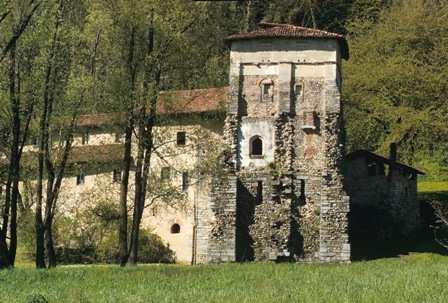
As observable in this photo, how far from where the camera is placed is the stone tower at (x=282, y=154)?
146 ft

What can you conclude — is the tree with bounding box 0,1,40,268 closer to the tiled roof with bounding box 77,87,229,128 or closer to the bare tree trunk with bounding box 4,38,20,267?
the bare tree trunk with bounding box 4,38,20,267

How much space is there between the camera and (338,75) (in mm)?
47031

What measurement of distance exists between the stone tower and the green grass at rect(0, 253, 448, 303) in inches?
412

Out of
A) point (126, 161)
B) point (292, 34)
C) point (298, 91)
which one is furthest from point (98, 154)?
point (292, 34)

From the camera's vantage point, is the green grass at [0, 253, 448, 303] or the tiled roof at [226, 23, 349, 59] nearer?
the green grass at [0, 253, 448, 303]

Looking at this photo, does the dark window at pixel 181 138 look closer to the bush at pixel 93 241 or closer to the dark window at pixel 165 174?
the dark window at pixel 165 174

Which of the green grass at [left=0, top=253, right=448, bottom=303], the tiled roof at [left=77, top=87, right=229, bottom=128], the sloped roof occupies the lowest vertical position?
the green grass at [left=0, top=253, right=448, bottom=303]

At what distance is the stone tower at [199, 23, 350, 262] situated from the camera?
44469 mm

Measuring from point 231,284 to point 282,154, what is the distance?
62.5ft

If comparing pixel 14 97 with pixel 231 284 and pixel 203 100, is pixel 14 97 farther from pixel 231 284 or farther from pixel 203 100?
pixel 203 100

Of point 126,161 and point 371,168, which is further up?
point 371,168

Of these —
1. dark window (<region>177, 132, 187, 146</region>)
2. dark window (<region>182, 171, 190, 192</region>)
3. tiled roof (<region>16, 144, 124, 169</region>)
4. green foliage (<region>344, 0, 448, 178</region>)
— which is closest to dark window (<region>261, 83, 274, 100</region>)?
dark window (<region>177, 132, 187, 146</region>)

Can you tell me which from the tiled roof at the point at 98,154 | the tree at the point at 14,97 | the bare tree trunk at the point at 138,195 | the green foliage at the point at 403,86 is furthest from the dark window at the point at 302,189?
the tree at the point at 14,97

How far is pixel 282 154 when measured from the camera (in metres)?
45.7
